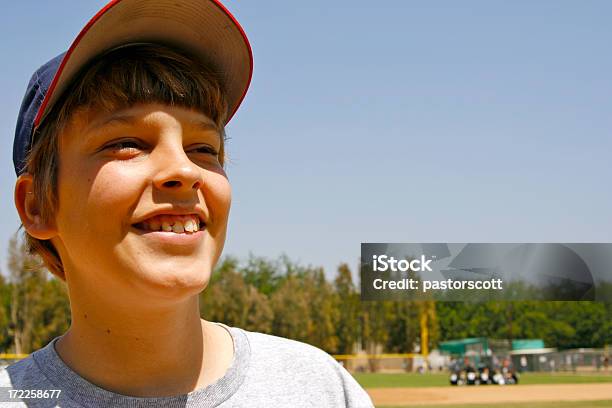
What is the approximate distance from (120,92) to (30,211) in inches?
12.9

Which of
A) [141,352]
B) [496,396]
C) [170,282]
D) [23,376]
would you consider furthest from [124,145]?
[496,396]

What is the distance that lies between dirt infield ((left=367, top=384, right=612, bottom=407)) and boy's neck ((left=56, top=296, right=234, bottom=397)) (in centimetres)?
2010

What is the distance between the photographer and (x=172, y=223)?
4.22ft

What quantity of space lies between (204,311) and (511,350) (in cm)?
2043

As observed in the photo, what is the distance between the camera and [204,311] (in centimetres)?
4072

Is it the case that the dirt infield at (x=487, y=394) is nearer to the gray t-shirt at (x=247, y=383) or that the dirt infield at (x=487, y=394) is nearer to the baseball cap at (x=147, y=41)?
the gray t-shirt at (x=247, y=383)

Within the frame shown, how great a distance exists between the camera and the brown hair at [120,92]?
1.37 m

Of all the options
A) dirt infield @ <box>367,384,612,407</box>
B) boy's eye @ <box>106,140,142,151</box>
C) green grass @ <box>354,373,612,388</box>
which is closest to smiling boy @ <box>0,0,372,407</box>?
boy's eye @ <box>106,140,142,151</box>

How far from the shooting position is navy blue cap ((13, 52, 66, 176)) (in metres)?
1.43

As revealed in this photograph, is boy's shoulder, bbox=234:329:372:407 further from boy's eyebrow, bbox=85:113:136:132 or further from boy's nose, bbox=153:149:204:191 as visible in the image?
boy's eyebrow, bbox=85:113:136:132

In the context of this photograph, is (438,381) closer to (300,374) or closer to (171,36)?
(300,374)

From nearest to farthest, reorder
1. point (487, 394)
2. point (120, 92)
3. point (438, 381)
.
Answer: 1. point (120, 92)
2. point (487, 394)
3. point (438, 381)

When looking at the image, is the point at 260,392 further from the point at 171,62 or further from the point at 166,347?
the point at 171,62

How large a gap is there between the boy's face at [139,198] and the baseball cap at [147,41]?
101 millimetres
